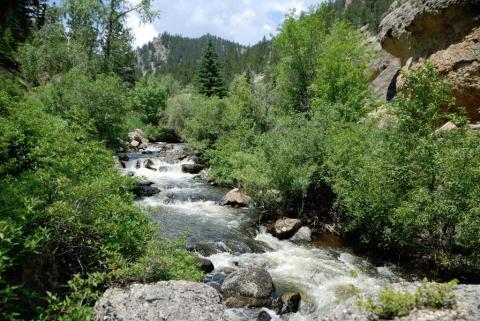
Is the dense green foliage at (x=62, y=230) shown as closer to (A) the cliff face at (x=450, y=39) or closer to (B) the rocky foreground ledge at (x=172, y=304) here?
(B) the rocky foreground ledge at (x=172, y=304)

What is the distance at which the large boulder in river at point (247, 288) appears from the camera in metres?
8.71

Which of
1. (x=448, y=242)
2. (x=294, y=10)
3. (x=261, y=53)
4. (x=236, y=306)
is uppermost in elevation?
(x=261, y=53)

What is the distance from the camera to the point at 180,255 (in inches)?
256

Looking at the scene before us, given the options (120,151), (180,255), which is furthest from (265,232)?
(120,151)

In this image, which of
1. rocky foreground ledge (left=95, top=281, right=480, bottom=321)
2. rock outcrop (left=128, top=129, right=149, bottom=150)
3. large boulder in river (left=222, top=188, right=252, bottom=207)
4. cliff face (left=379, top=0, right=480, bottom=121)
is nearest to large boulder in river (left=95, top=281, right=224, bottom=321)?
rocky foreground ledge (left=95, top=281, right=480, bottom=321)

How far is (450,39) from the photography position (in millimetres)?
15758

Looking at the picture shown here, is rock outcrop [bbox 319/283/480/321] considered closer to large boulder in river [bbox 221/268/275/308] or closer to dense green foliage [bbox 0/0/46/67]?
large boulder in river [bbox 221/268/275/308]

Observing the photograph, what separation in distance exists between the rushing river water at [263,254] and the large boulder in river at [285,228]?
0.30m

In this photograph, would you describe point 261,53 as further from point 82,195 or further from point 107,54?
point 82,195

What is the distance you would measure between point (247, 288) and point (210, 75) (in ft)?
144

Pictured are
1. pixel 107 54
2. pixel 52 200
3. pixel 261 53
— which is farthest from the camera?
pixel 261 53

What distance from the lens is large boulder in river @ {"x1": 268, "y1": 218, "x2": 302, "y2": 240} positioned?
13600 millimetres

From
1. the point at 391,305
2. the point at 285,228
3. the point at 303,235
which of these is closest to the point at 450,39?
the point at 303,235

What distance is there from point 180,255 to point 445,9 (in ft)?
54.1
